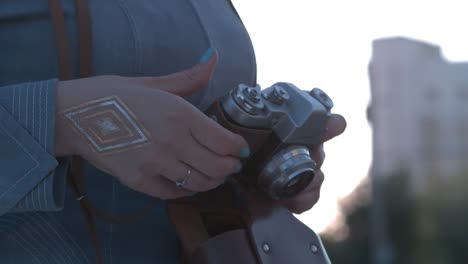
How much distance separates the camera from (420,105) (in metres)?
32.5

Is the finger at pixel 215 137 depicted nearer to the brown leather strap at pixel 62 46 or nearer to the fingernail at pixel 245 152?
the fingernail at pixel 245 152

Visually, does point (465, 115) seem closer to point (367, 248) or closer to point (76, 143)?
point (367, 248)

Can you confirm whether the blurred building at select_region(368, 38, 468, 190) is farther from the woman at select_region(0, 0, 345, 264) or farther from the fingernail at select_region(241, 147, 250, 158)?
the fingernail at select_region(241, 147, 250, 158)

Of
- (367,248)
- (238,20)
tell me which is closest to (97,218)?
(238,20)

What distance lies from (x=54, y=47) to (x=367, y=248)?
2003 centimetres

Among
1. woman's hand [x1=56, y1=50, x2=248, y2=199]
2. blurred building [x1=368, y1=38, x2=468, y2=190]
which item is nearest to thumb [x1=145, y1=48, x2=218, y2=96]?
woman's hand [x1=56, y1=50, x2=248, y2=199]

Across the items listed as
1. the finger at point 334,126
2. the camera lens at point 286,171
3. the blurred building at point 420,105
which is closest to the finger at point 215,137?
the camera lens at point 286,171

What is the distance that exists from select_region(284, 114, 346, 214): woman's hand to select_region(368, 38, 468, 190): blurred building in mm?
27386

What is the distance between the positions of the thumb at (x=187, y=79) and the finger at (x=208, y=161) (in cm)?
6

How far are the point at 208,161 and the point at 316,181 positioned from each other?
0.98 ft

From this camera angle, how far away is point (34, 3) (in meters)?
1.33

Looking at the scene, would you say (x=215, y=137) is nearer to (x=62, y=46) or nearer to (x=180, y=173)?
(x=180, y=173)

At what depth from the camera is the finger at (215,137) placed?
122 centimetres

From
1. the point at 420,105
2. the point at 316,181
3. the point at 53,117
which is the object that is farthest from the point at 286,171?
the point at 420,105
